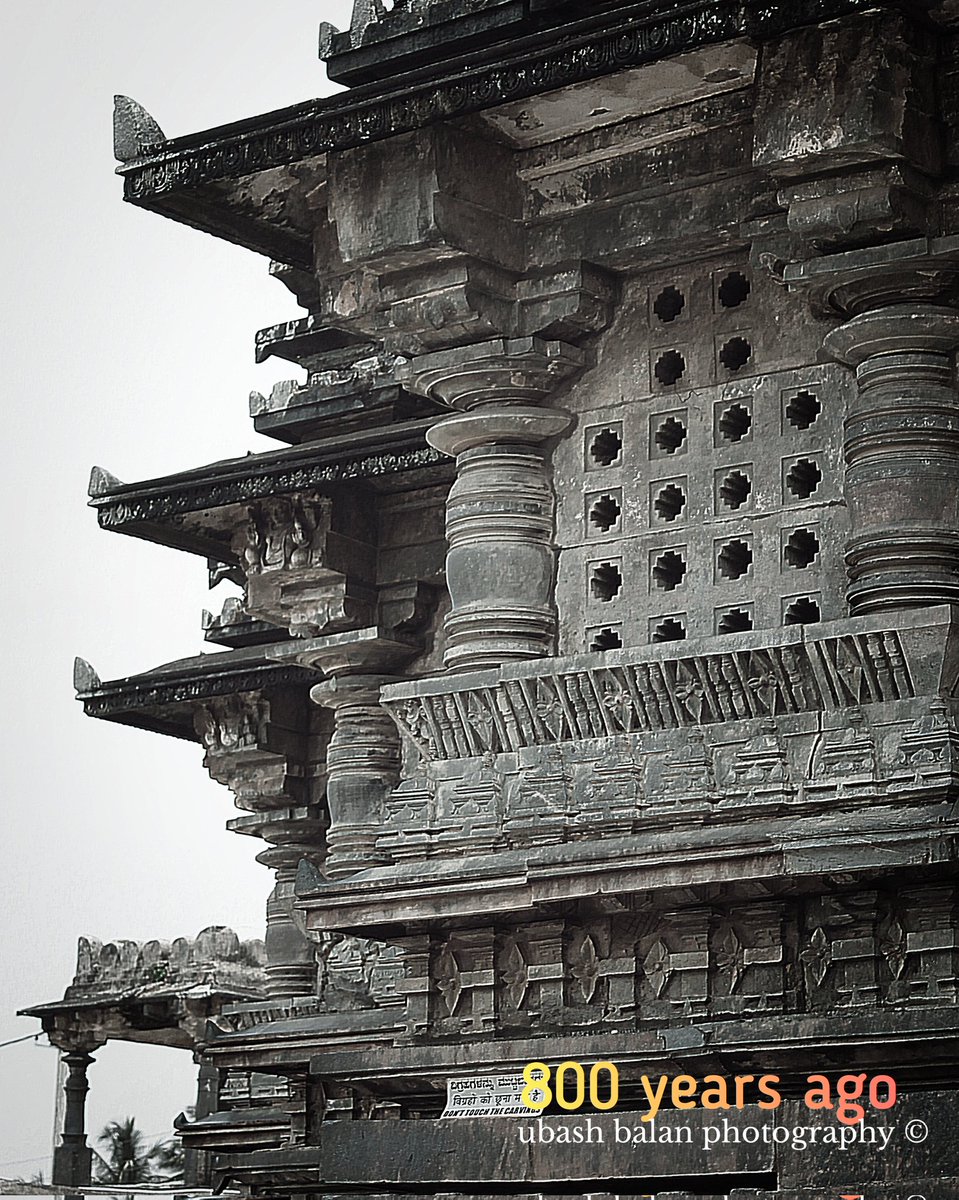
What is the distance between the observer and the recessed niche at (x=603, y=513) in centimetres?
1185

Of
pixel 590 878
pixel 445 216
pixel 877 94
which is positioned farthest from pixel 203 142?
pixel 590 878

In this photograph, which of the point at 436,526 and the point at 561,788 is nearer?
the point at 561,788

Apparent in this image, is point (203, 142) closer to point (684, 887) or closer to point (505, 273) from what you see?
point (505, 273)

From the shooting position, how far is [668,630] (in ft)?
37.6

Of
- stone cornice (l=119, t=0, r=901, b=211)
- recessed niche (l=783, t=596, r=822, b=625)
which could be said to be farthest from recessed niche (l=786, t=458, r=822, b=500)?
stone cornice (l=119, t=0, r=901, b=211)

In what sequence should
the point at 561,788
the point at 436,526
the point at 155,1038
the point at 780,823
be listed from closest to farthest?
1. the point at 780,823
2. the point at 561,788
3. the point at 436,526
4. the point at 155,1038

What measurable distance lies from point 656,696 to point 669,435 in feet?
5.03

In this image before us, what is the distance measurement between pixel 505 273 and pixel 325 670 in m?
4.30

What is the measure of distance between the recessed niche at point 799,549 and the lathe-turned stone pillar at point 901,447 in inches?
15.6

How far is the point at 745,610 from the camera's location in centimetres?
1123

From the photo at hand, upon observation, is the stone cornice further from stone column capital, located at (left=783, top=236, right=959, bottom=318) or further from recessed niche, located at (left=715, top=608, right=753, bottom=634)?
recessed niche, located at (left=715, top=608, right=753, bottom=634)

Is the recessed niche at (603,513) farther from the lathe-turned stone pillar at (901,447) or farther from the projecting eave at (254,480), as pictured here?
the projecting eave at (254,480)

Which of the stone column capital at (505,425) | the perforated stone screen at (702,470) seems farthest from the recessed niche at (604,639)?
the stone column capital at (505,425)

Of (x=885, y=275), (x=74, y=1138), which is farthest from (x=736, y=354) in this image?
(x=74, y=1138)
